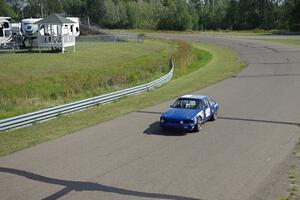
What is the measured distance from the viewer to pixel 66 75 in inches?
1283

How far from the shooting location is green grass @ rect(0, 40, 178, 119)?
26875 mm

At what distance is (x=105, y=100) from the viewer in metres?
24.4

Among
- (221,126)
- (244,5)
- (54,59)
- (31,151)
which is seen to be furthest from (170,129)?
(244,5)

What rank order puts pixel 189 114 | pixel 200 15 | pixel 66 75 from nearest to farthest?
1. pixel 189 114
2. pixel 66 75
3. pixel 200 15

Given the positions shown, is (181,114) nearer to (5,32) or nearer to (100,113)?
(100,113)

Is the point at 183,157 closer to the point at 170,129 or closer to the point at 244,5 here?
the point at 170,129

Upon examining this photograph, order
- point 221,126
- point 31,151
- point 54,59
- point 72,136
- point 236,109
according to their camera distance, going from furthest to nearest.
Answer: point 54,59 < point 236,109 < point 221,126 < point 72,136 < point 31,151

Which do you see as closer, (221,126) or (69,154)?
(69,154)

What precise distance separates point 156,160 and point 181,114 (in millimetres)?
3909

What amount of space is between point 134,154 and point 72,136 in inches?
143

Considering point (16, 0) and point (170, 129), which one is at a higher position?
point (16, 0)

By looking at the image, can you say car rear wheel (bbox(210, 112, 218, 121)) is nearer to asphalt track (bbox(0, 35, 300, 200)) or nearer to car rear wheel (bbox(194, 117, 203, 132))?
asphalt track (bbox(0, 35, 300, 200))

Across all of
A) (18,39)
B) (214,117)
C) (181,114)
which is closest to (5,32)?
(18,39)

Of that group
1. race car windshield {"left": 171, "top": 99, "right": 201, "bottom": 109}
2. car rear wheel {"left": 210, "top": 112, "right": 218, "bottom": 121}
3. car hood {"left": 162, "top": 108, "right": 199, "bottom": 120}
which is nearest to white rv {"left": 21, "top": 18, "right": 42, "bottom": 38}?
car rear wheel {"left": 210, "top": 112, "right": 218, "bottom": 121}
